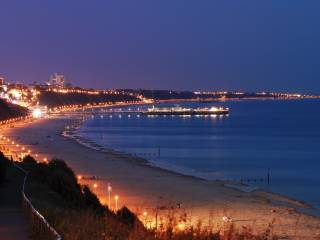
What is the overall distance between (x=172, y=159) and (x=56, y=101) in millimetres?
148334

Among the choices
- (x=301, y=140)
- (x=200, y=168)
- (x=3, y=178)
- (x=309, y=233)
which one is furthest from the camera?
(x=301, y=140)

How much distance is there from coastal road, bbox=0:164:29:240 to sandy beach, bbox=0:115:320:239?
3009 mm

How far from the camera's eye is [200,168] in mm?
39688

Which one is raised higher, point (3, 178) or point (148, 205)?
point (3, 178)

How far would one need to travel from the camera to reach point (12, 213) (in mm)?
11125

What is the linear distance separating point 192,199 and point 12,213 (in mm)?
14875

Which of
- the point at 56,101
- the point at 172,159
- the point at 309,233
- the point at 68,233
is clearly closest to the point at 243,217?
the point at 309,233

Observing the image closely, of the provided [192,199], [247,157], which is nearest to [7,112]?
[247,157]

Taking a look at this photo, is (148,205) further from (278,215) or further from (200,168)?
(200,168)

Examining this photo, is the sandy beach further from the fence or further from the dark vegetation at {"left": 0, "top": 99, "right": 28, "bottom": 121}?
the dark vegetation at {"left": 0, "top": 99, "right": 28, "bottom": 121}

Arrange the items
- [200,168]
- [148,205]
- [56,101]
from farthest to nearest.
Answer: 1. [56,101]
2. [200,168]
3. [148,205]

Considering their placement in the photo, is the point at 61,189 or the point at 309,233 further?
the point at 309,233

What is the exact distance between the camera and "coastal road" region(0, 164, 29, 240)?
29.7 feet

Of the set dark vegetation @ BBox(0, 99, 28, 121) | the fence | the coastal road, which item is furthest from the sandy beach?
dark vegetation @ BBox(0, 99, 28, 121)
